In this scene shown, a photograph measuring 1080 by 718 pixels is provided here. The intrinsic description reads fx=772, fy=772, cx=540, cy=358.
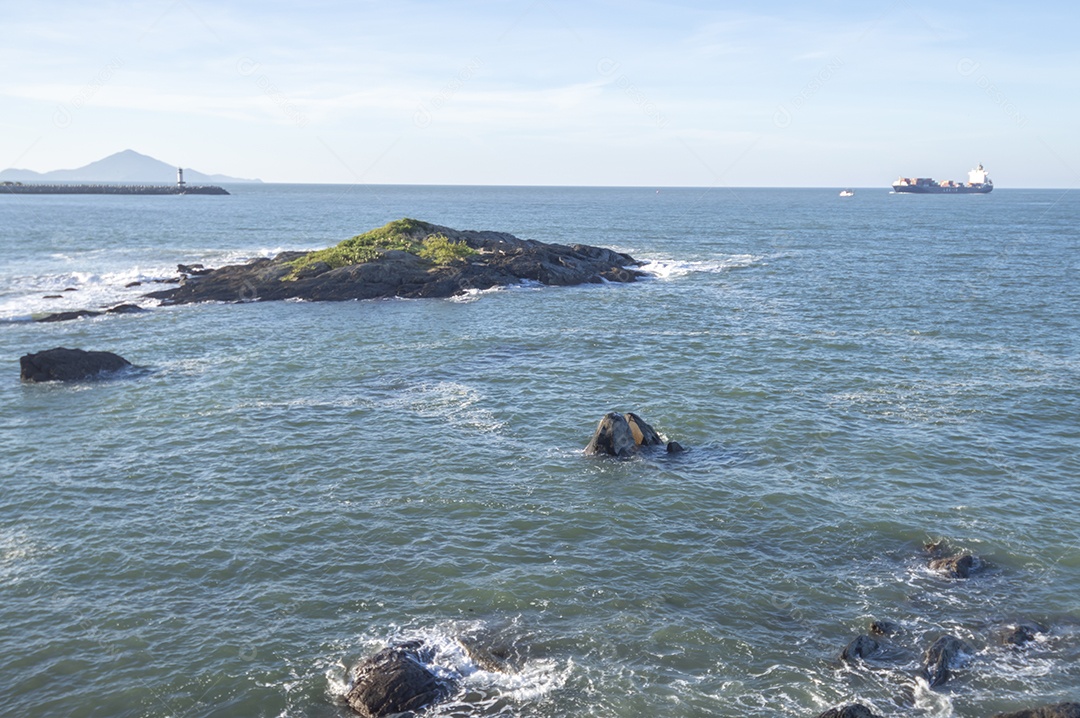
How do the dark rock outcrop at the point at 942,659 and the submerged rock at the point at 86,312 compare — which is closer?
the dark rock outcrop at the point at 942,659

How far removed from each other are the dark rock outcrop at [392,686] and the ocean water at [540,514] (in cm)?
48

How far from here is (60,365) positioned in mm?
39938

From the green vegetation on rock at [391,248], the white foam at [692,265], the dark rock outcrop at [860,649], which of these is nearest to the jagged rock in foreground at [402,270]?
the green vegetation on rock at [391,248]

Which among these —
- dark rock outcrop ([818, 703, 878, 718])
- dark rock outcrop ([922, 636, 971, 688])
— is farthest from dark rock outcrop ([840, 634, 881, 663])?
dark rock outcrop ([818, 703, 878, 718])

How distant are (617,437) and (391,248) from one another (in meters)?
49.0

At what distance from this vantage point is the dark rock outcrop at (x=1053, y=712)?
572 inches

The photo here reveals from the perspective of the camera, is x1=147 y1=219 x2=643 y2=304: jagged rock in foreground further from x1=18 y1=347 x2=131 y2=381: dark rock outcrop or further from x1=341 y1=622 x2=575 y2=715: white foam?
x1=341 y1=622 x2=575 y2=715: white foam

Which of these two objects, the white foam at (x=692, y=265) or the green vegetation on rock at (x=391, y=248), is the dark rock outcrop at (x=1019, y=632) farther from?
the white foam at (x=692, y=265)

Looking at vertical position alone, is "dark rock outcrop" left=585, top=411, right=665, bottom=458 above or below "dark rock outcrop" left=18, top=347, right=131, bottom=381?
below

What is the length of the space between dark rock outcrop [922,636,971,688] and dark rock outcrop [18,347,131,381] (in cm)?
3995

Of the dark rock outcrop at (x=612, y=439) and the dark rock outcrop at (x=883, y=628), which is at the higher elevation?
the dark rock outcrop at (x=612, y=439)

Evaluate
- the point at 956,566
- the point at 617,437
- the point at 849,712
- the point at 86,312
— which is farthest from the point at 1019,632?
the point at 86,312

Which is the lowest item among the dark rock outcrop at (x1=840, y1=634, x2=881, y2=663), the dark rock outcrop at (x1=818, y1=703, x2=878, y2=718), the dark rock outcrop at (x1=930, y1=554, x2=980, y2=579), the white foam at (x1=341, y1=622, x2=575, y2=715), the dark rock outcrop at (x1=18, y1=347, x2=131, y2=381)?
the white foam at (x1=341, y1=622, x2=575, y2=715)

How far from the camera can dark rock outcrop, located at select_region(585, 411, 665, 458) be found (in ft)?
98.8
